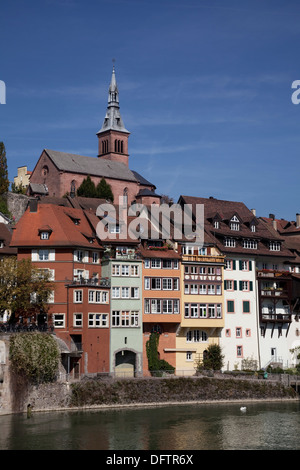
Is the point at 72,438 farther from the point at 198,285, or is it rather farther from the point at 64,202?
the point at 64,202

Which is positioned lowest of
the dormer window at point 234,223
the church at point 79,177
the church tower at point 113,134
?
the dormer window at point 234,223

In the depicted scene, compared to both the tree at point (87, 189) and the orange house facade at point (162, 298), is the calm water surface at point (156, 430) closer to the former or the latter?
the orange house facade at point (162, 298)

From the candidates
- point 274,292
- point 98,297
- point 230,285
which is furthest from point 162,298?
point 274,292

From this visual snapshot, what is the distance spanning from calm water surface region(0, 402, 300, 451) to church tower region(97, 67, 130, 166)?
111m

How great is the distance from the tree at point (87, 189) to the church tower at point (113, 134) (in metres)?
40.7

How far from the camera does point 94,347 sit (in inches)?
2800

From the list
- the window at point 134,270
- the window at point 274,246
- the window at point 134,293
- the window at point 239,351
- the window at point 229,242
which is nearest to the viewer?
→ the window at point 134,293

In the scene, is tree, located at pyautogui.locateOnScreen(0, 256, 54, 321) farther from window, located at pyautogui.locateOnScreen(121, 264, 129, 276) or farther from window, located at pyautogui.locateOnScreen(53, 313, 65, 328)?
window, located at pyautogui.locateOnScreen(121, 264, 129, 276)

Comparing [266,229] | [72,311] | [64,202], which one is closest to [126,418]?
[72,311]

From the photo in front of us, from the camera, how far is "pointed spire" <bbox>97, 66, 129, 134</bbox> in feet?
579

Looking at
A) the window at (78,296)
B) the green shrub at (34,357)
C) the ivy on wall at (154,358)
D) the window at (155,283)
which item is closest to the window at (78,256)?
the window at (78,296)

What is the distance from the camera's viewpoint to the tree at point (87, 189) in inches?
4970

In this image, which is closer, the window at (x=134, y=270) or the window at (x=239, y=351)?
the window at (x=134, y=270)

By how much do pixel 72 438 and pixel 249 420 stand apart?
1609 centimetres
